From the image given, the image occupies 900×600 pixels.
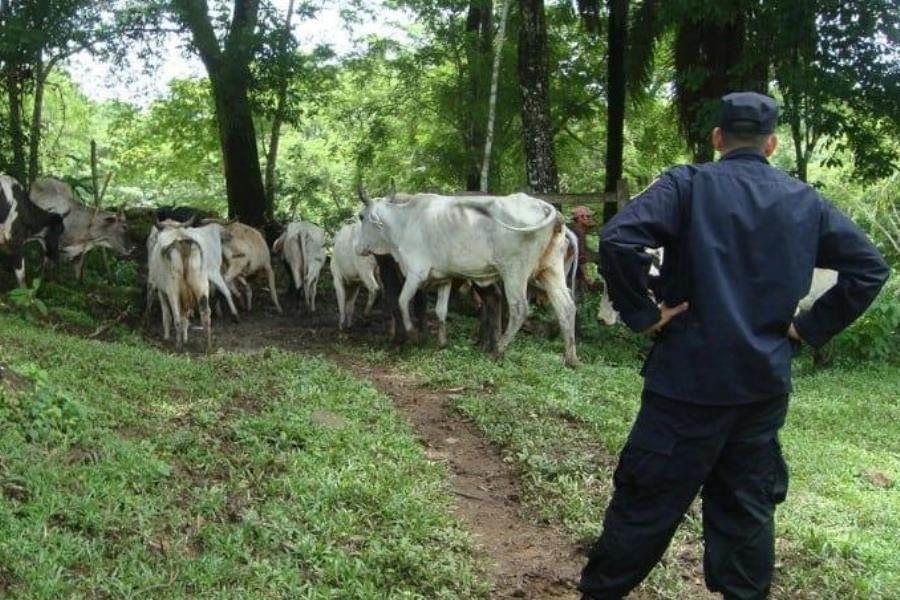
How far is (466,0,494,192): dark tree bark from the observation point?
17438 mm

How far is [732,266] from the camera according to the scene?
3.19m

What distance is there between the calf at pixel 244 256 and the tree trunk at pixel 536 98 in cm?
392

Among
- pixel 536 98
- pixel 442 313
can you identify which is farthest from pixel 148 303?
pixel 536 98

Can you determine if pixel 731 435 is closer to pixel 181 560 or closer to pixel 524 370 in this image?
pixel 181 560

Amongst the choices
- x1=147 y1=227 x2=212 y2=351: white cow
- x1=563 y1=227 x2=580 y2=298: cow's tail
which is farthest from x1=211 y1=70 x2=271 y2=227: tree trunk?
x1=563 y1=227 x2=580 y2=298: cow's tail

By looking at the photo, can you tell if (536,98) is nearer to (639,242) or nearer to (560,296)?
(560,296)

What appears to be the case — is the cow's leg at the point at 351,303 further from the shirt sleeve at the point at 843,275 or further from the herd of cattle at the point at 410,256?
the shirt sleeve at the point at 843,275

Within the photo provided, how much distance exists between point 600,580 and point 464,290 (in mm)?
9873

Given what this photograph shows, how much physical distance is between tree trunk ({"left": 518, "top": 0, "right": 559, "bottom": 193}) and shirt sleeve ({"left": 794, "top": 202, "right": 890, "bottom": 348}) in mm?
10129

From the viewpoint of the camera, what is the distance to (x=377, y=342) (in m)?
10.7

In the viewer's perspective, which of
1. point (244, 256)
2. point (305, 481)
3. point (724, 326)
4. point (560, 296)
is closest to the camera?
point (724, 326)

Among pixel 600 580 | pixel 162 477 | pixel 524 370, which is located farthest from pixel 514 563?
pixel 524 370

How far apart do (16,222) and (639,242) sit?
10.3m

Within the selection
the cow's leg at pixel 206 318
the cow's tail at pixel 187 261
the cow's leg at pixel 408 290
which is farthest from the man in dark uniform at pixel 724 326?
A: the cow's tail at pixel 187 261
